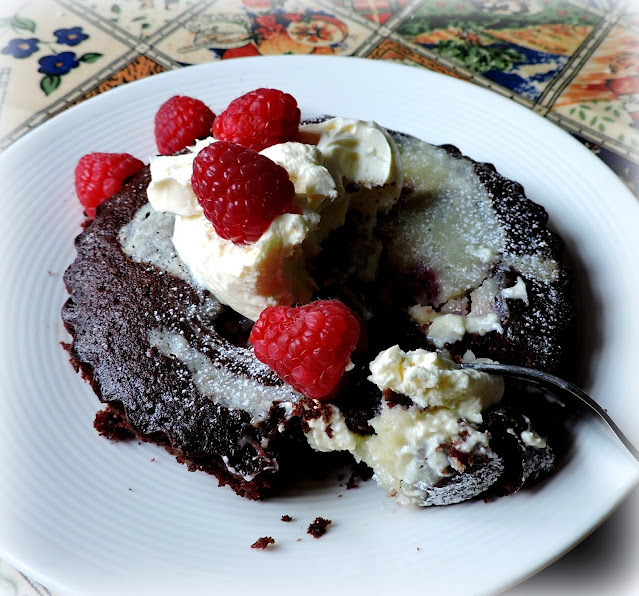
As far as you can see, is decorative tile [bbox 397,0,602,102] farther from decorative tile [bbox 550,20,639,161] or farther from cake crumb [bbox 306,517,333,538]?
cake crumb [bbox 306,517,333,538]

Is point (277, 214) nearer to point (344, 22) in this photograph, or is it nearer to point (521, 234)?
point (521, 234)

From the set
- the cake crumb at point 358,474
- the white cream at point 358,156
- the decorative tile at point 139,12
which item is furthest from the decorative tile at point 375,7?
the cake crumb at point 358,474

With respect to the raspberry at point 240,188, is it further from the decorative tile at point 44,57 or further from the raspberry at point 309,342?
the decorative tile at point 44,57

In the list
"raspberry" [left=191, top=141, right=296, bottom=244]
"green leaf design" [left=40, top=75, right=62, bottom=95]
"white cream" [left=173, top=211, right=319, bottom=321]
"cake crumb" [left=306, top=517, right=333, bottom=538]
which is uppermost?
"raspberry" [left=191, top=141, right=296, bottom=244]

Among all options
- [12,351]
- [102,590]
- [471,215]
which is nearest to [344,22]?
[471,215]

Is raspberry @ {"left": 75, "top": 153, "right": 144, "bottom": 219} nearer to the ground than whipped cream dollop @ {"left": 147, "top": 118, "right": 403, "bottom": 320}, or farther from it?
nearer to the ground

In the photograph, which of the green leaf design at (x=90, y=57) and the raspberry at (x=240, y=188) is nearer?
the raspberry at (x=240, y=188)

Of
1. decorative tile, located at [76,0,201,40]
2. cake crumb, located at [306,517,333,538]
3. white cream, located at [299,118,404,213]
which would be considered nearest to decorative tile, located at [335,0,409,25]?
decorative tile, located at [76,0,201,40]
